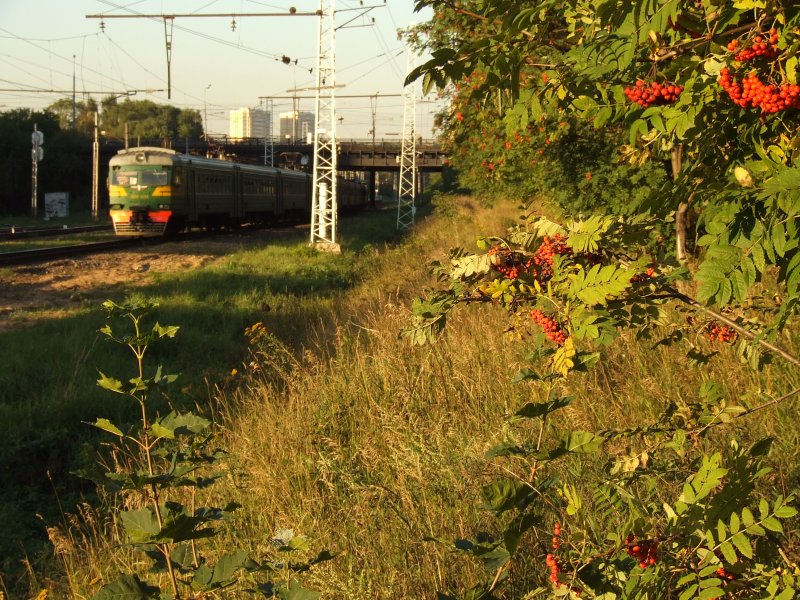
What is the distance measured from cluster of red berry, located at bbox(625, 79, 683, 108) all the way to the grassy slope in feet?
3.47

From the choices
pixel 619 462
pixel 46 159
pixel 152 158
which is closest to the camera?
pixel 619 462

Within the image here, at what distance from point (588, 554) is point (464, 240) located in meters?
18.3

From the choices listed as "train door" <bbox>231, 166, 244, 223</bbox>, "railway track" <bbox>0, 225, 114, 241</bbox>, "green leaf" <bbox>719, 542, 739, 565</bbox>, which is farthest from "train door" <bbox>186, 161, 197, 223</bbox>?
"green leaf" <bbox>719, 542, 739, 565</bbox>

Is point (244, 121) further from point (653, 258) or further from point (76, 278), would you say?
point (653, 258)

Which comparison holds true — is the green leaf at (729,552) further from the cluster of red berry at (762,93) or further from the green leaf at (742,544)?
the cluster of red berry at (762,93)

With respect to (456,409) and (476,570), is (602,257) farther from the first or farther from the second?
(456,409)

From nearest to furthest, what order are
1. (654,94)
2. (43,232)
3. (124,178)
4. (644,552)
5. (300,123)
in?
(644,552) → (654,94) → (124,178) → (43,232) → (300,123)

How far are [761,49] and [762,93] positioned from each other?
16cm

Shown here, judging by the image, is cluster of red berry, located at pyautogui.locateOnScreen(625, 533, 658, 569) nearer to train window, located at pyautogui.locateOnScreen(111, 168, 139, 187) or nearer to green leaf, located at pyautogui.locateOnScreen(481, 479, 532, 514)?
green leaf, located at pyautogui.locateOnScreen(481, 479, 532, 514)

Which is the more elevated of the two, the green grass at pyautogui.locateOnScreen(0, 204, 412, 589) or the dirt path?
the dirt path

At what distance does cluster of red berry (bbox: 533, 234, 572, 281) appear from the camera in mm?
2379

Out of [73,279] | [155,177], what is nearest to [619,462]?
[73,279]

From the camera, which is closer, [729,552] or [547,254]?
[729,552]

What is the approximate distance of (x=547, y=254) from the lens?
7.79 ft
